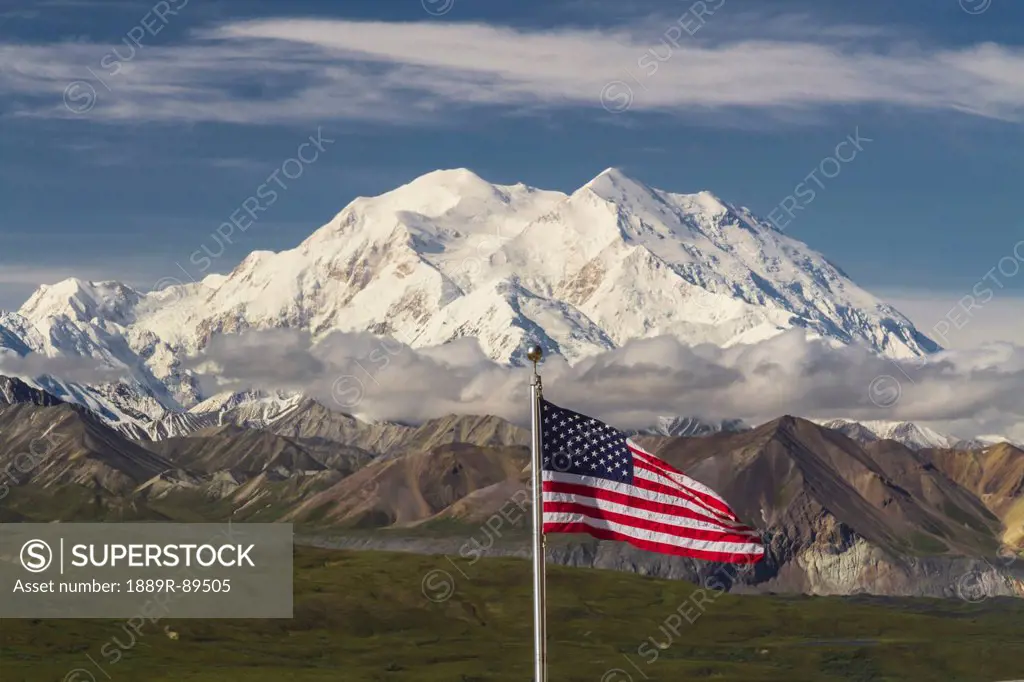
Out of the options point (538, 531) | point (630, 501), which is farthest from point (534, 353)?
point (630, 501)

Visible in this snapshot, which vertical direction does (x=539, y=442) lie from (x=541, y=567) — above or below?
above

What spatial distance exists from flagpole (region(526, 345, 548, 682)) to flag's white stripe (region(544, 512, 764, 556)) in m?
1.66

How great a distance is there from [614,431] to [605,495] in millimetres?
2087

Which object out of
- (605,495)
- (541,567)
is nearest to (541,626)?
(541,567)

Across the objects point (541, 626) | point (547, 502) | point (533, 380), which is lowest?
point (541, 626)

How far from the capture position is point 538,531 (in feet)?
163

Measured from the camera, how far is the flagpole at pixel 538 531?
4834 centimetres

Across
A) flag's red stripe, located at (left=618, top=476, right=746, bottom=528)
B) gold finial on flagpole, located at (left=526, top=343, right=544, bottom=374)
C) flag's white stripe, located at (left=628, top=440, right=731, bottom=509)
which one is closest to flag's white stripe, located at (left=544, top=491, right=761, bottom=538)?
flag's red stripe, located at (left=618, top=476, right=746, bottom=528)

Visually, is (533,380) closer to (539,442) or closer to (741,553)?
(539,442)

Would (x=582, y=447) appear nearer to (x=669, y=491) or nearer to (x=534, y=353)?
(x=669, y=491)

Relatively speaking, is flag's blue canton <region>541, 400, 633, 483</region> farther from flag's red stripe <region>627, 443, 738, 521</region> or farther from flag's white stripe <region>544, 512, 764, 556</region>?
flag's white stripe <region>544, 512, 764, 556</region>

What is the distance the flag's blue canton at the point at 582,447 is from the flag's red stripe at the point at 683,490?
41 cm

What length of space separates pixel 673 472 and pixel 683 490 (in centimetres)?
71

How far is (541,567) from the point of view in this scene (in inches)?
1914
